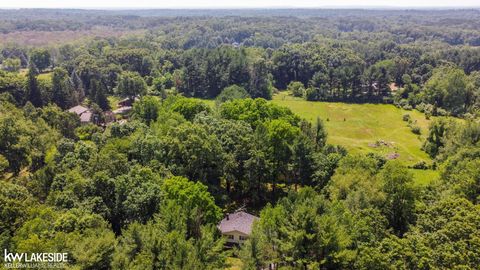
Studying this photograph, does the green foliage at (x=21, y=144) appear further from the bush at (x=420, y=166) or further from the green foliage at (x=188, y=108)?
the bush at (x=420, y=166)

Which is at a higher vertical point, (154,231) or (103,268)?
(154,231)

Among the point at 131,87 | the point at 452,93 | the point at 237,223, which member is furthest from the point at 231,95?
the point at 452,93

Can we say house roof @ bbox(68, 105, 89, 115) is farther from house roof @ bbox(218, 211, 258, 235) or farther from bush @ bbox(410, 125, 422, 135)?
bush @ bbox(410, 125, 422, 135)

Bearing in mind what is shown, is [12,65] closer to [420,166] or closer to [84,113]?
[84,113]

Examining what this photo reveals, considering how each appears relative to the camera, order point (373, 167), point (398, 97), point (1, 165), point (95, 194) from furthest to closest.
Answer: point (398, 97)
point (1, 165)
point (373, 167)
point (95, 194)

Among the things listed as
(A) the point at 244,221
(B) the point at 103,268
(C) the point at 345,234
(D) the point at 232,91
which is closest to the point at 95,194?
(B) the point at 103,268

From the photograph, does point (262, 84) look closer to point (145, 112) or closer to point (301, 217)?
point (145, 112)

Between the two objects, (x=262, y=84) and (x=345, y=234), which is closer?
(x=345, y=234)

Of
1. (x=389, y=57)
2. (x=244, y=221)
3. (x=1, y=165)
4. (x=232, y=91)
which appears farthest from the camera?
(x=389, y=57)
